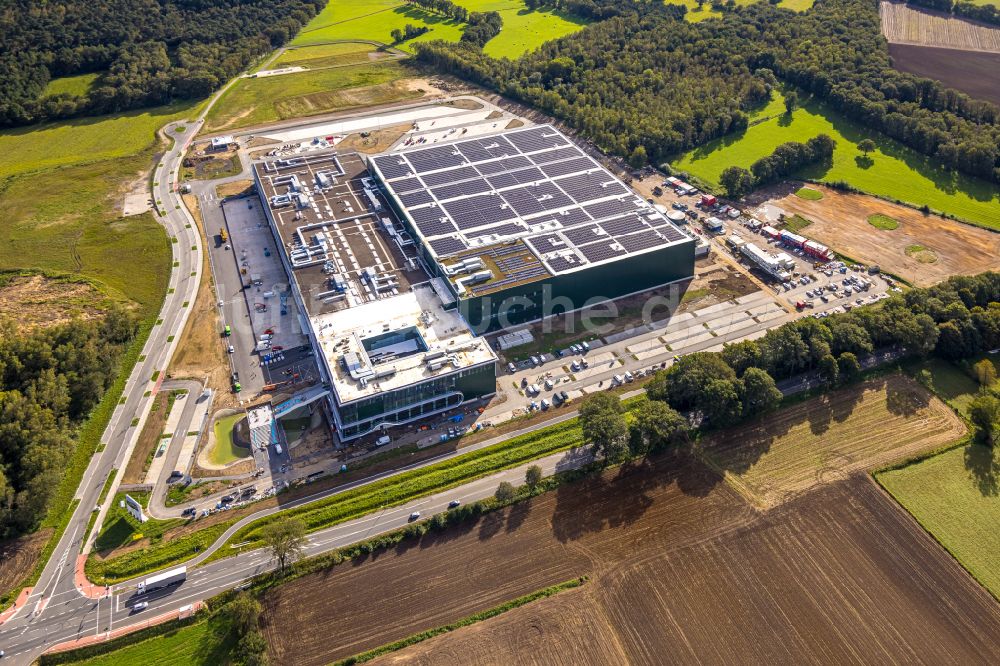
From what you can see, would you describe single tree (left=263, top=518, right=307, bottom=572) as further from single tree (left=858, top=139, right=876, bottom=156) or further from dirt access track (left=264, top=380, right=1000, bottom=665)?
single tree (left=858, top=139, right=876, bottom=156)

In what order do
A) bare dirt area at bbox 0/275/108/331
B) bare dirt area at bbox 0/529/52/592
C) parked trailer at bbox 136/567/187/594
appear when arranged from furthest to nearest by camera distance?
bare dirt area at bbox 0/275/108/331
bare dirt area at bbox 0/529/52/592
parked trailer at bbox 136/567/187/594

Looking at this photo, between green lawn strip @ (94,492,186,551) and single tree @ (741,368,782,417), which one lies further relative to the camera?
single tree @ (741,368,782,417)

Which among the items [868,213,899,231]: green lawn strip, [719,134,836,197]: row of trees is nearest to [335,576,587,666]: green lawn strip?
[719,134,836,197]: row of trees

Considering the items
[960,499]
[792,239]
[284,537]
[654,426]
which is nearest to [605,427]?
[654,426]

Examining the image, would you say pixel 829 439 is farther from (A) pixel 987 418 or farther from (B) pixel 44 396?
(B) pixel 44 396

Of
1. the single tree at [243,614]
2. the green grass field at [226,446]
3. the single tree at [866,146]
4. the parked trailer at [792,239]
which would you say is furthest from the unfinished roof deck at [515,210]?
the single tree at [866,146]

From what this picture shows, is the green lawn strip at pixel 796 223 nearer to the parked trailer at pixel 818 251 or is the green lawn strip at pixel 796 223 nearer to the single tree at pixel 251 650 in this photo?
the parked trailer at pixel 818 251

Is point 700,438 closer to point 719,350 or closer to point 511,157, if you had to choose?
point 719,350
